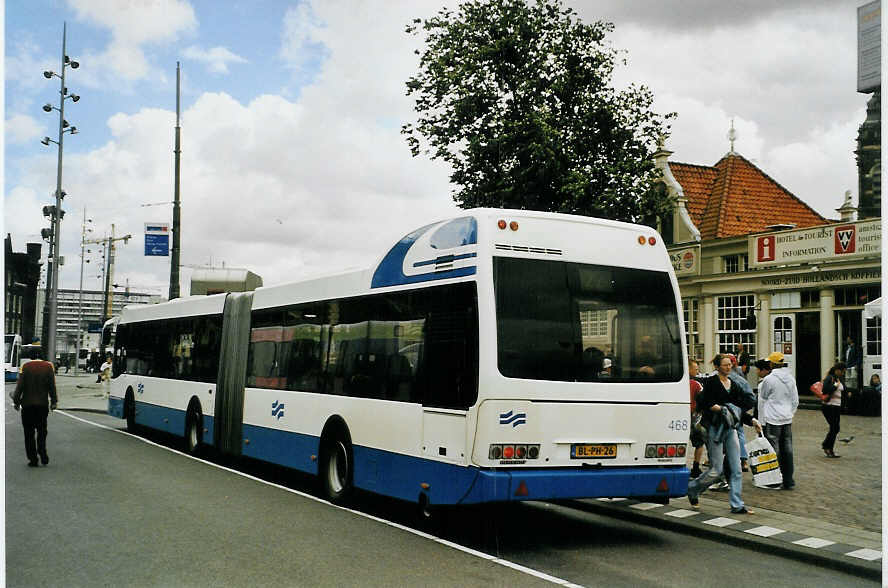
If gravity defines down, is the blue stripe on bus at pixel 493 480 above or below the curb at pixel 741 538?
above

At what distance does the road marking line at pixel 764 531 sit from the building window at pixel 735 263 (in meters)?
25.5

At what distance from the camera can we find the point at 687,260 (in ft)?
119

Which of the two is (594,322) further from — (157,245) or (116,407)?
(157,245)

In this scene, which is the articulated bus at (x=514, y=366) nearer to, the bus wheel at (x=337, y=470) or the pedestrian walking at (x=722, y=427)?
the bus wheel at (x=337, y=470)

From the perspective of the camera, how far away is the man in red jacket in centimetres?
1444

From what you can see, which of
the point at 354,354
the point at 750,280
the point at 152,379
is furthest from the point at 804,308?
the point at 354,354

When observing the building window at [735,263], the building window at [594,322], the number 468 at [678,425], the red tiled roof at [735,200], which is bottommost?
the number 468 at [678,425]

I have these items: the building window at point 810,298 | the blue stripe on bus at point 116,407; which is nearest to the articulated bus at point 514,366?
the blue stripe on bus at point 116,407

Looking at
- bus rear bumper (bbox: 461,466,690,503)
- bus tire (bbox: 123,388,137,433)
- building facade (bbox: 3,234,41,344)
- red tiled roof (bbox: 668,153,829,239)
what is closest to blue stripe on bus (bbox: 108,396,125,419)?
bus tire (bbox: 123,388,137,433)

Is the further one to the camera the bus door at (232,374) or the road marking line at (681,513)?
the bus door at (232,374)

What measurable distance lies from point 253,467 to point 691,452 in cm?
770

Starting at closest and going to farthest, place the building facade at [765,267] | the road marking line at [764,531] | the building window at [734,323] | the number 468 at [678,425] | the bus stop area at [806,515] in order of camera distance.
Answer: the bus stop area at [806,515]
the number 468 at [678,425]
the road marking line at [764,531]
the building facade at [765,267]
the building window at [734,323]

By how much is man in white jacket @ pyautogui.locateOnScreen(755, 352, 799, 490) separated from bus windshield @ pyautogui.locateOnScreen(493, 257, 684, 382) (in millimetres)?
3868

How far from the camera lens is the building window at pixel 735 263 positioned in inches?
1334
